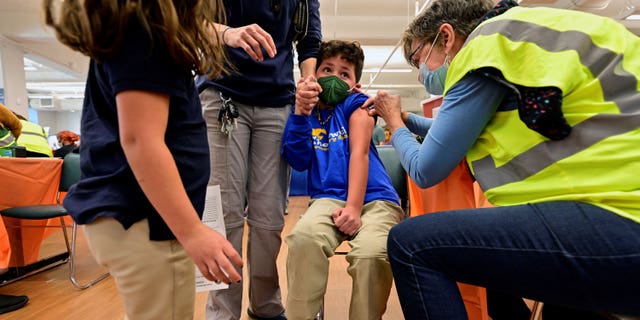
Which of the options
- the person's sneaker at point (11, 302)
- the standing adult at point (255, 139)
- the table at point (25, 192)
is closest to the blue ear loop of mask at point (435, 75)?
the standing adult at point (255, 139)

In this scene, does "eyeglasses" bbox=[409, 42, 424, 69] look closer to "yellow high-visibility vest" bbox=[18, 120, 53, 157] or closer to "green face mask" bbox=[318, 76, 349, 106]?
"green face mask" bbox=[318, 76, 349, 106]

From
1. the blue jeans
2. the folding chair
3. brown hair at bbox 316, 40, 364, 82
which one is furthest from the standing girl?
the folding chair

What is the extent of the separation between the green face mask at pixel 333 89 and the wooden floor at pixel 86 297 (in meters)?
0.94

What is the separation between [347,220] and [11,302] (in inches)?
69.6

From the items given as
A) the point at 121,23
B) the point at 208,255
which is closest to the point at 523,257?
the point at 208,255

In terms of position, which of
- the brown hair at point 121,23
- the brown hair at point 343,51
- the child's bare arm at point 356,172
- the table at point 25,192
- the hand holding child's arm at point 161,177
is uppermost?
the brown hair at point 121,23

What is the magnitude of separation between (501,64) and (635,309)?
50 cm

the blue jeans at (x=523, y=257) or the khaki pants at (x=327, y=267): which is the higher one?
the blue jeans at (x=523, y=257)

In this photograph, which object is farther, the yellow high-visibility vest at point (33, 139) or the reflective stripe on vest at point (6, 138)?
the yellow high-visibility vest at point (33, 139)

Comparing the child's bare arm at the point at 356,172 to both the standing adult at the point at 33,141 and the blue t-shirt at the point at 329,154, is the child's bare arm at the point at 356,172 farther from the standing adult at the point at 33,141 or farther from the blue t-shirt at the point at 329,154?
the standing adult at the point at 33,141

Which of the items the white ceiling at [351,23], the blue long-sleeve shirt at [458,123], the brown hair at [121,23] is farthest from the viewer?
the white ceiling at [351,23]

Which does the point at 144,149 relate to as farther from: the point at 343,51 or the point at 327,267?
the point at 343,51

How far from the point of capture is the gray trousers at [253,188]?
1245 millimetres

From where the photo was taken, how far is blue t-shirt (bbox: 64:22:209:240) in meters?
0.56
